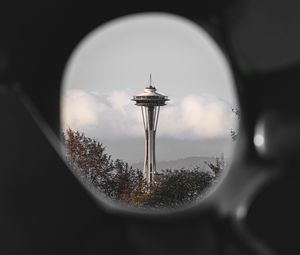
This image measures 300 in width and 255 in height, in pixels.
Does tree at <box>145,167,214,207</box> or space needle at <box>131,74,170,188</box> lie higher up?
space needle at <box>131,74,170,188</box>

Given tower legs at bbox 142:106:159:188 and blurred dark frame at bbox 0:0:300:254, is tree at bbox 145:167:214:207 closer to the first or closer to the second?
tower legs at bbox 142:106:159:188

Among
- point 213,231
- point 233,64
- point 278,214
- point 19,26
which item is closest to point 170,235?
point 213,231

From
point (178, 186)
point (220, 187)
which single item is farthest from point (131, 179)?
point (220, 187)

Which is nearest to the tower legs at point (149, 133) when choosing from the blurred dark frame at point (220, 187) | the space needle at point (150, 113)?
the space needle at point (150, 113)

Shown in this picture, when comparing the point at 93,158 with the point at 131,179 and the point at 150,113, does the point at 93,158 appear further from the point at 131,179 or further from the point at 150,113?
the point at 150,113

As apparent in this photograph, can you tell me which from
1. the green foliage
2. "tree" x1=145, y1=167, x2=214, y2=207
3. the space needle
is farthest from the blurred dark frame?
the space needle

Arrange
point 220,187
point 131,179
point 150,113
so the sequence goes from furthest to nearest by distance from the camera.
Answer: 1. point 150,113
2. point 131,179
3. point 220,187
